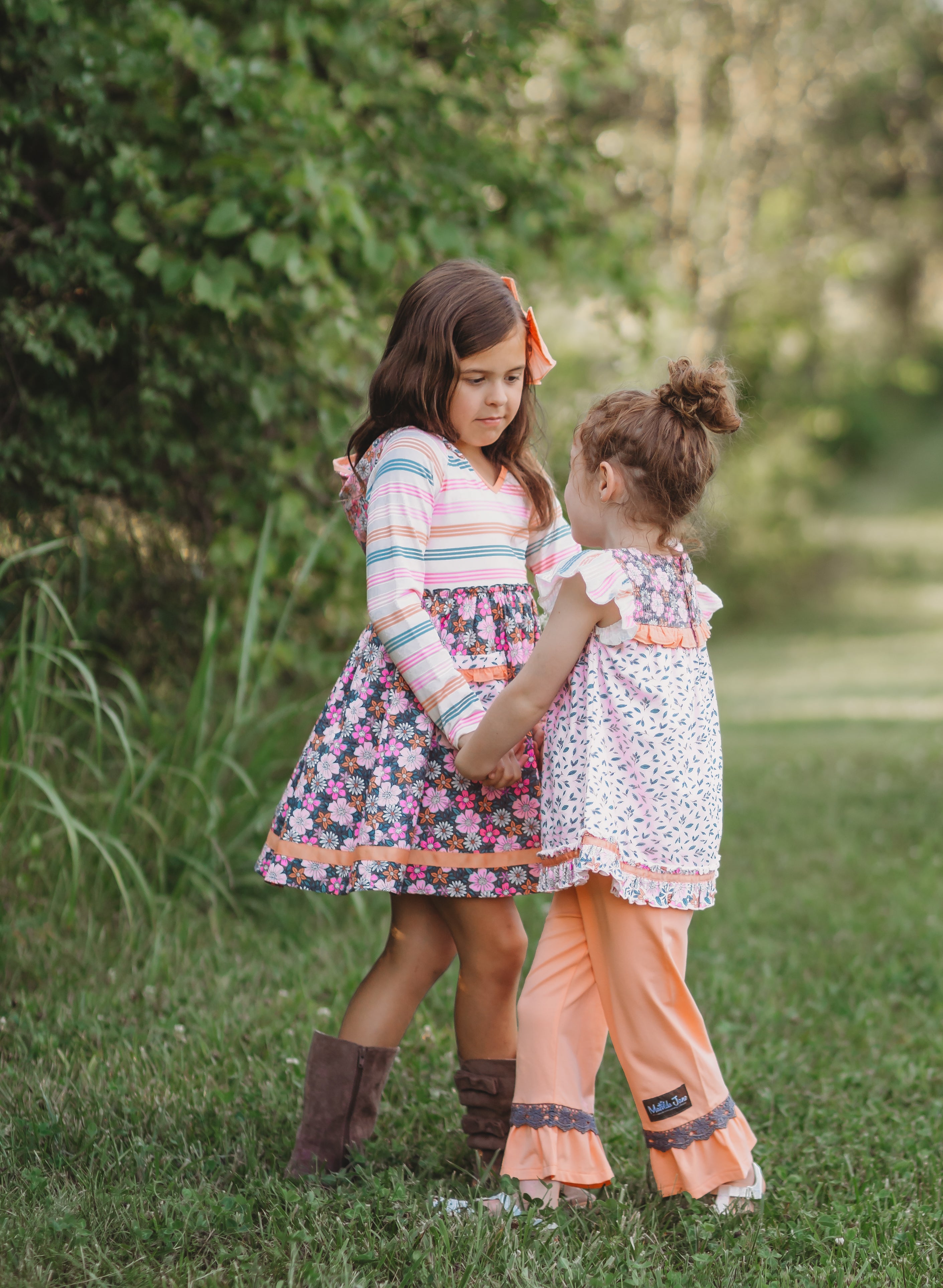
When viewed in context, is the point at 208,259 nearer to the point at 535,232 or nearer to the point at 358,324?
the point at 358,324

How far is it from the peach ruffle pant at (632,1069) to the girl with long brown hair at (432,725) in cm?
16

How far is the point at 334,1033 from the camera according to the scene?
292cm

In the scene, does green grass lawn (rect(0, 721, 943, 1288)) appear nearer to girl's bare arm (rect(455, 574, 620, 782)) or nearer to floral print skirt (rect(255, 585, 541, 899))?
floral print skirt (rect(255, 585, 541, 899))

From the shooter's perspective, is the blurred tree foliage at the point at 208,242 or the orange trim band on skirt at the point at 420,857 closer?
the orange trim band on skirt at the point at 420,857

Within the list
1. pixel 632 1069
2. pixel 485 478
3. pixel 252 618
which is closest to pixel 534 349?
pixel 485 478

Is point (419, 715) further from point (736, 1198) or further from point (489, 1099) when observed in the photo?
point (736, 1198)

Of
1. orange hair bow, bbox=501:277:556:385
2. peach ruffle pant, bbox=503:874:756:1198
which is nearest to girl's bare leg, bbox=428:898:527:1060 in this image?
peach ruffle pant, bbox=503:874:756:1198

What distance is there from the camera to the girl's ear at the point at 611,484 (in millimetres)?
2133

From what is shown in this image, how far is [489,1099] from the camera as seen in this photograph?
2.30m

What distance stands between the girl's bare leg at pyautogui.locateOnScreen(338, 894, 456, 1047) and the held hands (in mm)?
252

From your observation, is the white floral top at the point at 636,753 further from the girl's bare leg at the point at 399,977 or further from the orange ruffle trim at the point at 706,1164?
the orange ruffle trim at the point at 706,1164

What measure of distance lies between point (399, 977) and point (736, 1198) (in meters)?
0.68

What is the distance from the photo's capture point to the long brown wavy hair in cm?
219

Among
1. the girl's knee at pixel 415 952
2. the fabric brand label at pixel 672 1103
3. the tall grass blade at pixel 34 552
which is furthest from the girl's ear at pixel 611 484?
the tall grass blade at pixel 34 552
